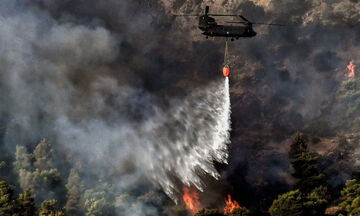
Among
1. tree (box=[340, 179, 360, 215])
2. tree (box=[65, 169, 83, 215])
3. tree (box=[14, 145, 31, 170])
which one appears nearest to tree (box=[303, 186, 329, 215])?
tree (box=[340, 179, 360, 215])

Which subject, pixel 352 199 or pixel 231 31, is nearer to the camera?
pixel 231 31

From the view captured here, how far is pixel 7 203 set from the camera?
64.8 metres

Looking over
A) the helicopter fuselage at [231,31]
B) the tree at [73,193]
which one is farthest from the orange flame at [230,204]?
the helicopter fuselage at [231,31]

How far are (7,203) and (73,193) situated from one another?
1191 centimetres

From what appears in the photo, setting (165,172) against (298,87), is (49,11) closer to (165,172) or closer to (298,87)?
(165,172)

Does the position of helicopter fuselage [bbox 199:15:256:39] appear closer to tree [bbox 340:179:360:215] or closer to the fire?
tree [bbox 340:179:360:215]

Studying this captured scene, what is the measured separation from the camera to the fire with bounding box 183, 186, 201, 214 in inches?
3051

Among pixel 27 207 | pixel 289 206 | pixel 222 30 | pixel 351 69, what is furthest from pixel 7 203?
pixel 351 69

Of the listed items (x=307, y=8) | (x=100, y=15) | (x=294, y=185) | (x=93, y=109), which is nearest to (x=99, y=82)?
(x=93, y=109)

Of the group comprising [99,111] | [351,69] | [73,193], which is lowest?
[73,193]

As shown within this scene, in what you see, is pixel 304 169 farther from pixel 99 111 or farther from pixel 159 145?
pixel 99 111

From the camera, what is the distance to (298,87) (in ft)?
344

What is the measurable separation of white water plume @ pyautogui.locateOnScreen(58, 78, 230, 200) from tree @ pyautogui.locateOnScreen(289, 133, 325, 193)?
1199 cm

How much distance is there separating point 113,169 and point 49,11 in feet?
96.6
